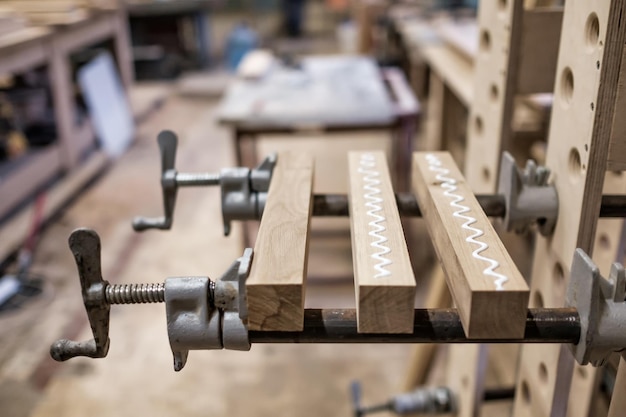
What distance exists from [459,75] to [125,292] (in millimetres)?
2157

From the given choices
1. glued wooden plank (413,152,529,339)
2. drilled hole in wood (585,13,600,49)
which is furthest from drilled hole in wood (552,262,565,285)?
drilled hole in wood (585,13,600,49)

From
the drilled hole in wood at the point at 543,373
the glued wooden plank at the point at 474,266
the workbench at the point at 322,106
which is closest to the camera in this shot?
the glued wooden plank at the point at 474,266

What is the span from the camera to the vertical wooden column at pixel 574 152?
0.77m

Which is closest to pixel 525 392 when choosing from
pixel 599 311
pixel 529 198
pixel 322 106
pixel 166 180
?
pixel 529 198

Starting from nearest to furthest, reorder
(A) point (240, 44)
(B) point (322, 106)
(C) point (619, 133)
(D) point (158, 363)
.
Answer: (C) point (619, 133) → (D) point (158, 363) → (B) point (322, 106) → (A) point (240, 44)

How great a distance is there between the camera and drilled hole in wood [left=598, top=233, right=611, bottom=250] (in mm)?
1206

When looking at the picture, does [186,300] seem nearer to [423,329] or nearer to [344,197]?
[423,329]

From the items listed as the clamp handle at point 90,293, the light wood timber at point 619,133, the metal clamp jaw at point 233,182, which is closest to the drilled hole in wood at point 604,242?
the light wood timber at point 619,133

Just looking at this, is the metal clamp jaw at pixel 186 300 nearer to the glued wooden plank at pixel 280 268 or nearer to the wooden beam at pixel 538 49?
the glued wooden plank at pixel 280 268

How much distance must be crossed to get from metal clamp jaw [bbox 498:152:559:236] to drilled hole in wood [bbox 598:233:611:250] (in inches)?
13.1

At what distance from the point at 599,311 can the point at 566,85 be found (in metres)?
0.37

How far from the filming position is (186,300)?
2.29 feet

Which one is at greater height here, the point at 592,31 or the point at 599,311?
the point at 592,31

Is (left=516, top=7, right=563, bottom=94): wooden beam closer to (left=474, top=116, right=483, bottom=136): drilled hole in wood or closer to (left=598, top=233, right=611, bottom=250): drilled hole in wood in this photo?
(left=474, top=116, right=483, bottom=136): drilled hole in wood
